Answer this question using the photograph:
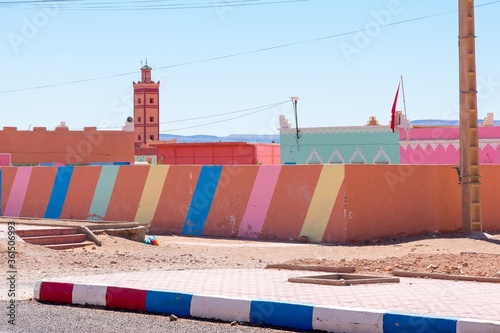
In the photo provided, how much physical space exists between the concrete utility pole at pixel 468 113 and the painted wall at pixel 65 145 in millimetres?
45396

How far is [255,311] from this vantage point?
8320 mm

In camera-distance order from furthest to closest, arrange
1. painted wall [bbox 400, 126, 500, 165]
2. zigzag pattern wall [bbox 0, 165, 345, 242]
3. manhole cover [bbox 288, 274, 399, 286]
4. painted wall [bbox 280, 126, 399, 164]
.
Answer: painted wall [bbox 280, 126, 399, 164] < painted wall [bbox 400, 126, 500, 165] < zigzag pattern wall [bbox 0, 165, 345, 242] < manhole cover [bbox 288, 274, 399, 286]

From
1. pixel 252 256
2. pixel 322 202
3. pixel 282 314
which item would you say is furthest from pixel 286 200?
pixel 282 314

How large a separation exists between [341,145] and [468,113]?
29781mm

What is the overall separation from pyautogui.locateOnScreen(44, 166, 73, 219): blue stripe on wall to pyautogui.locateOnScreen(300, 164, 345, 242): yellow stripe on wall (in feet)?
32.5

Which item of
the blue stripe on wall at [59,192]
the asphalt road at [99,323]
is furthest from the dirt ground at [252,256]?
the blue stripe on wall at [59,192]

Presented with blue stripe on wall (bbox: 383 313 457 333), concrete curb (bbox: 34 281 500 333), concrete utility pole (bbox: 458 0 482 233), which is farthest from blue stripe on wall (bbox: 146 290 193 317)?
concrete utility pole (bbox: 458 0 482 233)

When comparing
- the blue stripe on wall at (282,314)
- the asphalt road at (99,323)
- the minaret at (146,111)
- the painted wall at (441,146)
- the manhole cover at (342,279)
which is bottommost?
the asphalt road at (99,323)

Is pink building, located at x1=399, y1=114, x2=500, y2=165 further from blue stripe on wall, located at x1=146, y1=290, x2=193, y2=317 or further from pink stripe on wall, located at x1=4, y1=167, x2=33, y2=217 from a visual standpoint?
blue stripe on wall, located at x1=146, y1=290, x2=193, y2=317

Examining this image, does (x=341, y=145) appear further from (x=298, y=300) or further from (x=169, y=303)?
(x=298, y=300)

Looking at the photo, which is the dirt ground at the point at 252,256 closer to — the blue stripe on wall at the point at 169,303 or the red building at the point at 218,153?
the blue stripe on wall at the point at 169,303

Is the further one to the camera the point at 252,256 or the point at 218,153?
the point at 218,153

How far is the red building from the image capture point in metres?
56.9

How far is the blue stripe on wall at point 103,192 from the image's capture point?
26781 millimetres
